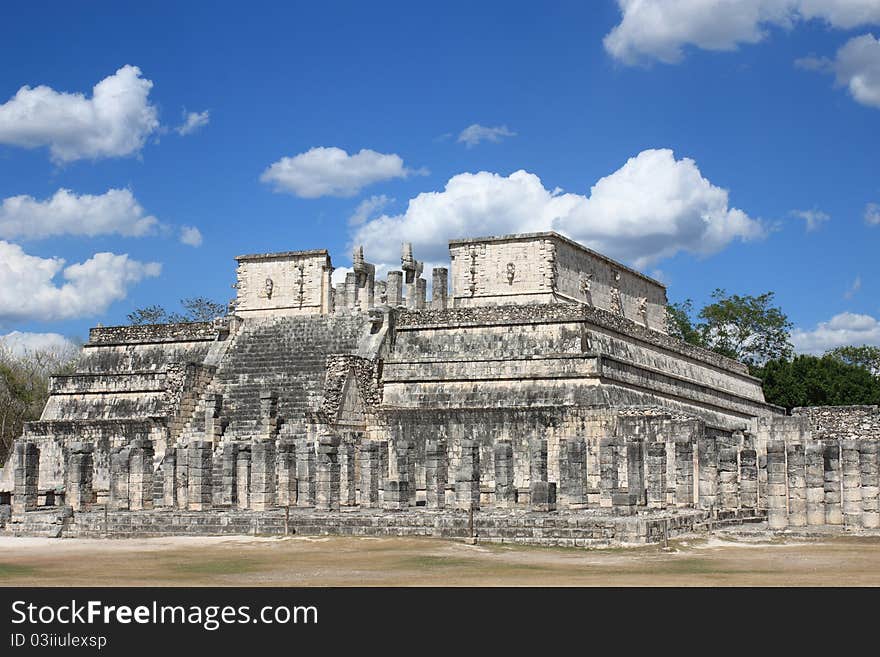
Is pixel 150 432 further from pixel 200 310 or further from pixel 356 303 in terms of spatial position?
pixel 200 310

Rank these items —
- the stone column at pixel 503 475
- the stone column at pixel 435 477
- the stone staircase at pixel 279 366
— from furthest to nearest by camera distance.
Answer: the stone staircase at pixel 279 366, the stone column at pixel 503 475, the stone column at pixel 435 477

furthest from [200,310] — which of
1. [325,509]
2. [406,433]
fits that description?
[325,509]

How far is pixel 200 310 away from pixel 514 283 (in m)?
34.5

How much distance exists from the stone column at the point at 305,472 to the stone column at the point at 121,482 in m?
4.14

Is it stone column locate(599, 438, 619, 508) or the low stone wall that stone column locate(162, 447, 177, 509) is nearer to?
the low stone wall

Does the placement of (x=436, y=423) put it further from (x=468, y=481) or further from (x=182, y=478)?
(x=468, y=481)

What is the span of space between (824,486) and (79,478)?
54.9 feet

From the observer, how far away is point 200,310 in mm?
67625

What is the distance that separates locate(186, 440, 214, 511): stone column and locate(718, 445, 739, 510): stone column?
1132 centimetres

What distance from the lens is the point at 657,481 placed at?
2405cm

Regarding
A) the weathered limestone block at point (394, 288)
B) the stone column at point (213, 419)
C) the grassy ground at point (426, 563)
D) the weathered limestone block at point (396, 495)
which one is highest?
the weathered limestone block at point (394, 288)

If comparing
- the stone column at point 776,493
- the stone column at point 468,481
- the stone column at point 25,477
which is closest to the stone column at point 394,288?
the stone column at point 25,477

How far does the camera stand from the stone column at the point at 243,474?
27.6 meters

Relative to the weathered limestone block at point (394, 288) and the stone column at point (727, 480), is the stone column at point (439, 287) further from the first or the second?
the stone column at point (727, 480)
